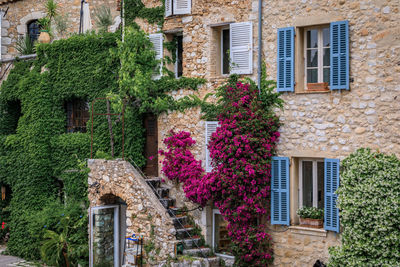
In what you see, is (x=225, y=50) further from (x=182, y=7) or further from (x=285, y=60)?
(x=285, y=60)

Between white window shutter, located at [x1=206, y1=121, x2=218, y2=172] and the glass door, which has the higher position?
white window shutter, located at [x1=206, y1=121, x2=218, y2=172]

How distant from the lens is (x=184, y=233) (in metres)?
14.0

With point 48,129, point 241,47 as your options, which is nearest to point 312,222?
point 241,47

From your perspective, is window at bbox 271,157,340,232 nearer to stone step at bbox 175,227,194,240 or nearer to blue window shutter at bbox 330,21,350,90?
blue window shutter at bbox 330,21,350,90

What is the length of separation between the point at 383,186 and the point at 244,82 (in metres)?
4.10

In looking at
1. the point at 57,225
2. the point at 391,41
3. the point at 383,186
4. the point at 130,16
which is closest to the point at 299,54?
the point at 391,41

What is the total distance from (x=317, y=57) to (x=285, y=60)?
0.71m

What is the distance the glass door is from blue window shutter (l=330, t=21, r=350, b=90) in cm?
713

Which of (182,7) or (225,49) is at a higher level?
(182,7)

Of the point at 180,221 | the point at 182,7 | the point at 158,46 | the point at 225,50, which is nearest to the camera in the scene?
the point at 180,221

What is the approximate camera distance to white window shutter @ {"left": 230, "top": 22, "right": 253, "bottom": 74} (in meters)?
13.3

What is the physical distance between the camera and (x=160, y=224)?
1334 centimetres

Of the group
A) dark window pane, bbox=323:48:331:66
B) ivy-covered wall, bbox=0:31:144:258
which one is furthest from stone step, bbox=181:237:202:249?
dark window pane, bbox=323:48:331:66

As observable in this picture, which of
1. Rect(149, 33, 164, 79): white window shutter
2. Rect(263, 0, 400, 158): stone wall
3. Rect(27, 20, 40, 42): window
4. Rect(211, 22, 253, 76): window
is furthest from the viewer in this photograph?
Rect(27, 20, 40, 42): window
